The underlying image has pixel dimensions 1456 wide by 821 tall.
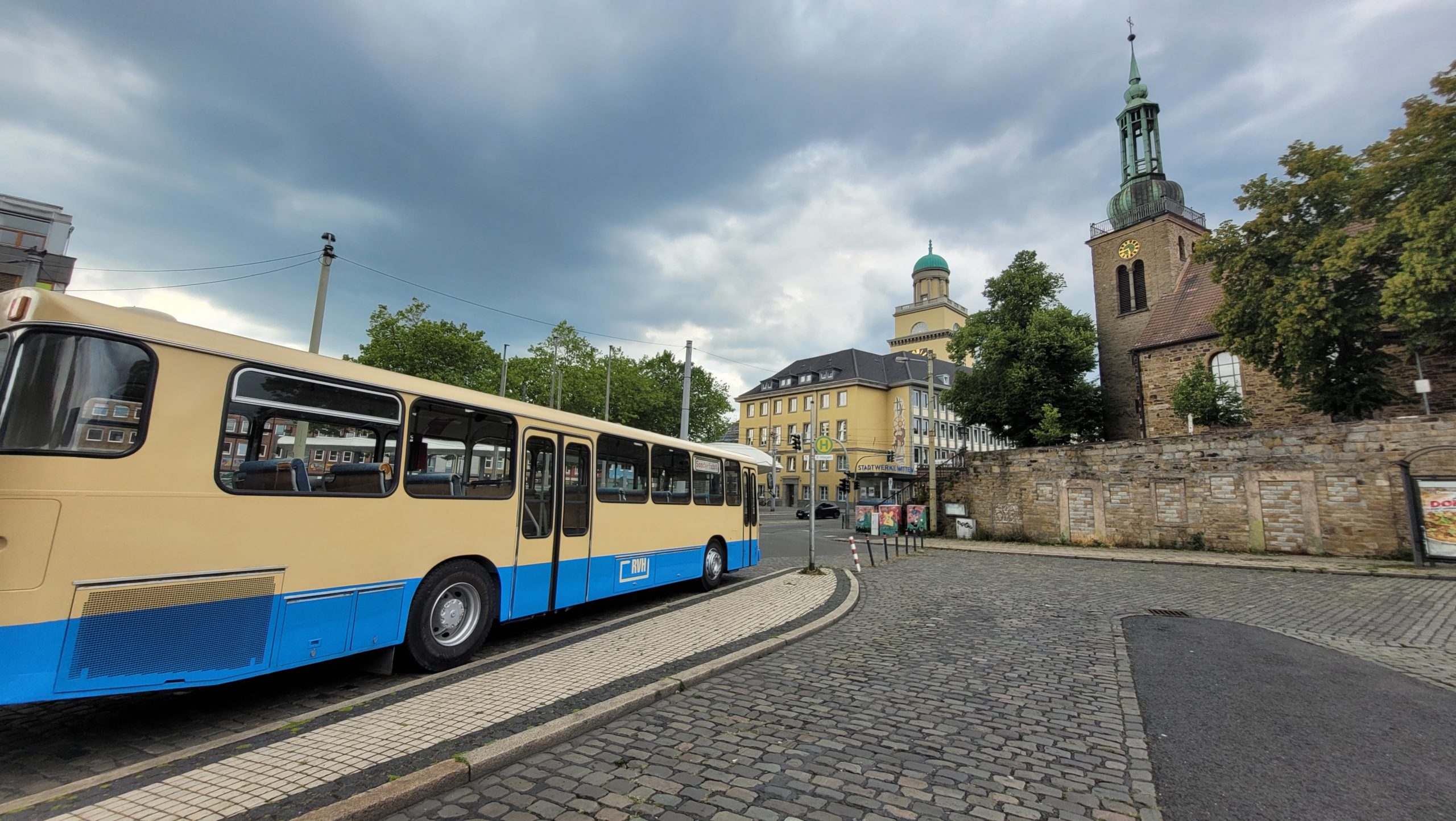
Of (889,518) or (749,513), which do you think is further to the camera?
(889,518)

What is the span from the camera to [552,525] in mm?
7141

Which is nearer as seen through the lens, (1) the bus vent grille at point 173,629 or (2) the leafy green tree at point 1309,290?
(1) the bus vent grille at point 173,629

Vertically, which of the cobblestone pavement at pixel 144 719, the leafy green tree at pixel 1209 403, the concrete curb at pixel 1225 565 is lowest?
the cobblestone pavement at pixel 144 719

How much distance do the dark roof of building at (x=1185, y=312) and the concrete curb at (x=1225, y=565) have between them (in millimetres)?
17546

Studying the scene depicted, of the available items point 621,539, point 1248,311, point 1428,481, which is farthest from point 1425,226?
point 621,539

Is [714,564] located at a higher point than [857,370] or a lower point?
lower

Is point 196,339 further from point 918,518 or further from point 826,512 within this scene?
point 826,512

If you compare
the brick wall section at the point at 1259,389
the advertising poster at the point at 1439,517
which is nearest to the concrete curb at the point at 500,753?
the advertising poster at the point at 1439,517

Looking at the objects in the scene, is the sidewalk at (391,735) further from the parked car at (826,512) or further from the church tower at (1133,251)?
the parked car at (826,512)

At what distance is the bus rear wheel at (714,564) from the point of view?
35.6ft

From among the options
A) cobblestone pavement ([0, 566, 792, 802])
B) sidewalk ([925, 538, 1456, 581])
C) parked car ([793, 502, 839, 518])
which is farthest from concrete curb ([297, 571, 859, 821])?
parked car ([793, 502, 839, 518])

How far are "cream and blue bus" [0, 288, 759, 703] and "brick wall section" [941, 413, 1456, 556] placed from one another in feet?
71.2

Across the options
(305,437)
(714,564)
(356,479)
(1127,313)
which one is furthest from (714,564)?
(1127,313)

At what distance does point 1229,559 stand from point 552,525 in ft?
62.3
